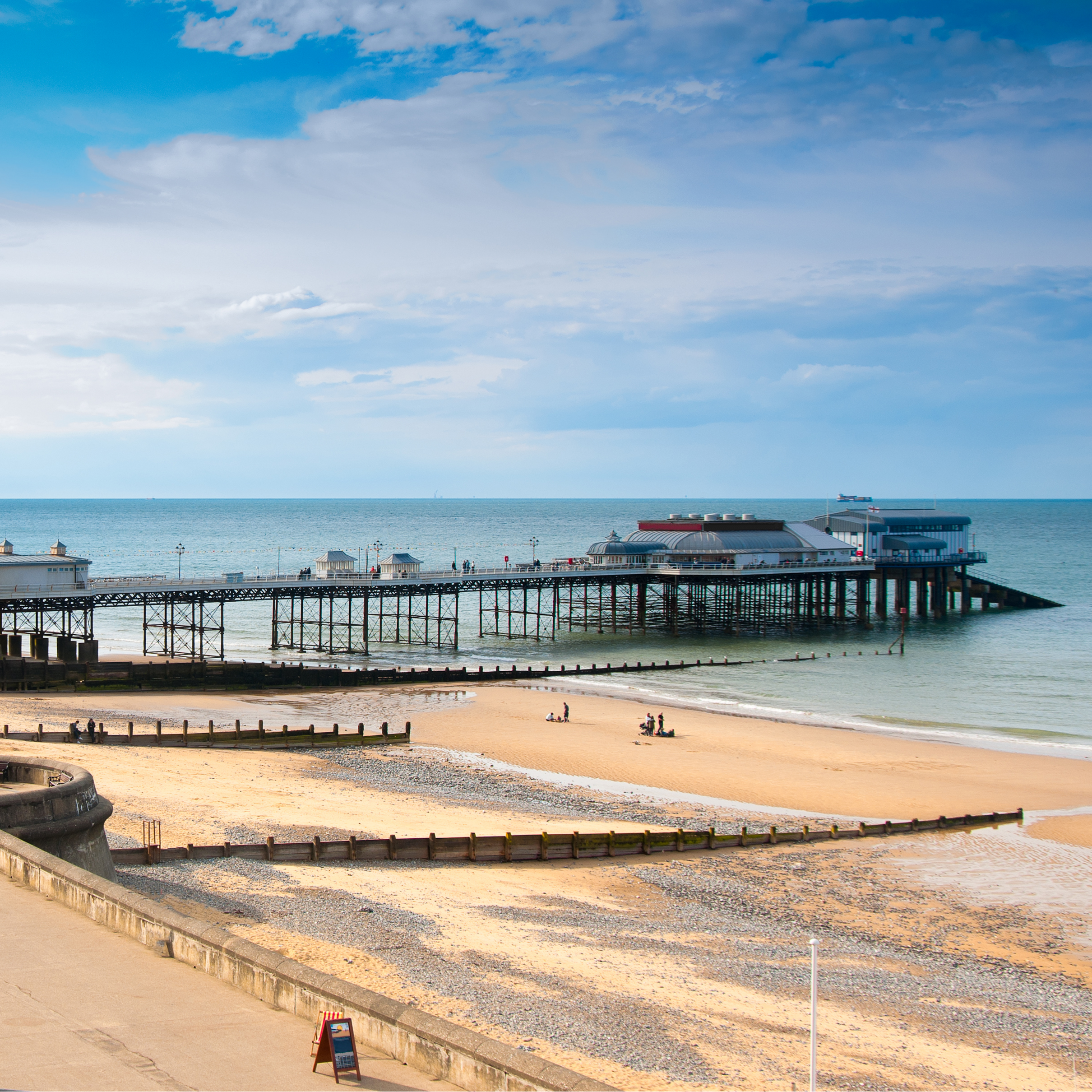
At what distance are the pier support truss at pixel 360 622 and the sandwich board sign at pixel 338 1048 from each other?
5941cm

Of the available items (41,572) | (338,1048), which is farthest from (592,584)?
(338,1048)

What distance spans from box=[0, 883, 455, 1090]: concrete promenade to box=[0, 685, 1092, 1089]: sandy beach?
3.70m

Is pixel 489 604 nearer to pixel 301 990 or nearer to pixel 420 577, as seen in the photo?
pixel 420 577

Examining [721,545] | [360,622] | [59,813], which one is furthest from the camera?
[360,622]

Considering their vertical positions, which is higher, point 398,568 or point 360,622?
point 398,568

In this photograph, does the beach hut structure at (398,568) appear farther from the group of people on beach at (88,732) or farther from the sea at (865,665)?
the group of people on beach at (88,732)

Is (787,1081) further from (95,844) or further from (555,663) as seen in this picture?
(555,663)

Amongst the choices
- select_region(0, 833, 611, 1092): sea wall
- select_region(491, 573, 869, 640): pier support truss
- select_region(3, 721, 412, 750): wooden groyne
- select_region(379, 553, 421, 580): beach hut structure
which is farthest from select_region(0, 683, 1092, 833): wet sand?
select_region(491, 573, 869, 640): pier support truss

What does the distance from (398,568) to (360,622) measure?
105 feet

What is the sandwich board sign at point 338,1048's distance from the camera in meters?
11.2

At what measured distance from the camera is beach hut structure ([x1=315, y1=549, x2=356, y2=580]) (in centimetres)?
7588

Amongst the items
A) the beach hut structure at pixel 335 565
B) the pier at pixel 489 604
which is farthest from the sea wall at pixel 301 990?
the beach hut structure at pixel 335 565

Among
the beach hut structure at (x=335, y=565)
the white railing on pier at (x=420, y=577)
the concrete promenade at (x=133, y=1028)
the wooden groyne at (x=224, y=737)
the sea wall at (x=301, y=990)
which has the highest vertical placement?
the beach hut structure at (x=335, y=565)

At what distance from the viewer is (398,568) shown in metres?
76.8
